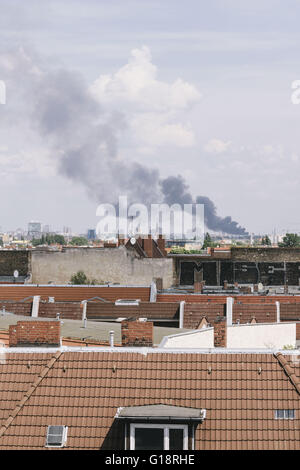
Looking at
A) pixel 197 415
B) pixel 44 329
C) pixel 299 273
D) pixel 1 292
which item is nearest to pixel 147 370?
pixel 197 415

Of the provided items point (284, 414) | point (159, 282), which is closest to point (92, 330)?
point (284, 414)

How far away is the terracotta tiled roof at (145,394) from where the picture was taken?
15586 mm

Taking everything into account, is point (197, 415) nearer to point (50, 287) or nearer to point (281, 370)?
point (281, 370)

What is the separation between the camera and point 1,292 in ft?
189

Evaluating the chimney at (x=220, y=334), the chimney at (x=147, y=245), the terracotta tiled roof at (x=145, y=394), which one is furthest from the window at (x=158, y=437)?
the chimney at (x=147, y=245)

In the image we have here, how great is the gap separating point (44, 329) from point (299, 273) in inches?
2819

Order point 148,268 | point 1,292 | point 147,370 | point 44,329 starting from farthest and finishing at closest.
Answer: point 148,268, point 1,292, point 44,329, point 147,370

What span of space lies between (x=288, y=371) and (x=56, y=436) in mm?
5092

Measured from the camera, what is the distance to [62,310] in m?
45.0

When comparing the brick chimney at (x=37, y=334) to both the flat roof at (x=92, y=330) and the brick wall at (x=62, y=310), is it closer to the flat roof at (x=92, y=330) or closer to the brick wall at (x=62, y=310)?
the flat roof at (x=92, y=330)

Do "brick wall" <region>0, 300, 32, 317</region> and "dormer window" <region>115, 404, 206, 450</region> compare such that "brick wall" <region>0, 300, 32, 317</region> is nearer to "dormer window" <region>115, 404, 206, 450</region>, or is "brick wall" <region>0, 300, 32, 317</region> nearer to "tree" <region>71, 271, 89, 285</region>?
"tree" <region>71, 271, 89, 285</region>

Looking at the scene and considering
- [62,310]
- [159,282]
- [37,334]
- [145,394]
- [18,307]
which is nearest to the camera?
[145,394]

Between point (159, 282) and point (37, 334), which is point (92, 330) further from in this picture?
point (159, 282)

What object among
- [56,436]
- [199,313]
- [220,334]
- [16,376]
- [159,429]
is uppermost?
[199,313]
